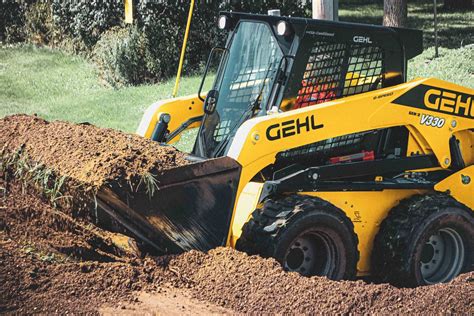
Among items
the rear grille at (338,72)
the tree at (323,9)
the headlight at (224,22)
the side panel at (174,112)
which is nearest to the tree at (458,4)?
the tree at (323,9)

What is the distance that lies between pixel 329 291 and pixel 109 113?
9990 millimetres

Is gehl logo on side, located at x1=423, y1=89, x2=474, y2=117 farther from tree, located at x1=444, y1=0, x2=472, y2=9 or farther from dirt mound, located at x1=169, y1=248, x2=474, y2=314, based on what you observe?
tree, located at x1=444, y1=0, x2=472, y2=9

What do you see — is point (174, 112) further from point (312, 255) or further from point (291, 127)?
point (312, 255)

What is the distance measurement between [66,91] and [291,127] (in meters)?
11.9

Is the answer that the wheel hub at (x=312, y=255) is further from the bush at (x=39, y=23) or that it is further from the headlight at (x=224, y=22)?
the bush at (x=39, y=23)

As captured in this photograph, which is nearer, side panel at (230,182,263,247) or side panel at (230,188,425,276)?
side panel at (230,182,263,247)

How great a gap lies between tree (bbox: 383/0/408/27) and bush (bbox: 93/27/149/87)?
16.0 ft

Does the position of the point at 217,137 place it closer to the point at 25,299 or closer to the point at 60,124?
the point at 60,124

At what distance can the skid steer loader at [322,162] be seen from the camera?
664cm

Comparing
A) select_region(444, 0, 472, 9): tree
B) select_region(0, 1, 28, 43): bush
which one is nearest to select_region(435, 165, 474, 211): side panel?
select_region(0, 1, 28, 43): bush

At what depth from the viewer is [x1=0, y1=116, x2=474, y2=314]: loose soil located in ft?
19.0

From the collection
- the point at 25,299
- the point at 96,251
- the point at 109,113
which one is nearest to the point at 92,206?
the point at 96,251

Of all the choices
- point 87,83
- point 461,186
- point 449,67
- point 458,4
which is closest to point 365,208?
point 461,186

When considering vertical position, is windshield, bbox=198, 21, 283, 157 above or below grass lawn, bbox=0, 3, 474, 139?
above
